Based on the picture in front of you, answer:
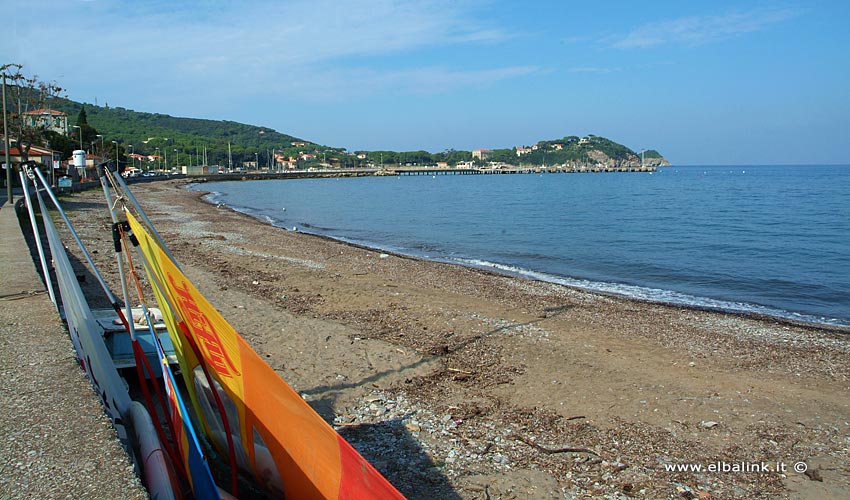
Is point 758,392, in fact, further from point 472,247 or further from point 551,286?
point 472,247

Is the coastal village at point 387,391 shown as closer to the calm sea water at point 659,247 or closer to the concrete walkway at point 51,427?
the concrete walkway at point 51,427

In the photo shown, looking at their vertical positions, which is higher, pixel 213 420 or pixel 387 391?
pixel 213 420

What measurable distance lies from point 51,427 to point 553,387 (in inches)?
210

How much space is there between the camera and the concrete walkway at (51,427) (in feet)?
9.28

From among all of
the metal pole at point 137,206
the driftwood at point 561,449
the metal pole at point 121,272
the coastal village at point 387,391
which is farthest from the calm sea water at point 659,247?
the metal pole at point 121,272

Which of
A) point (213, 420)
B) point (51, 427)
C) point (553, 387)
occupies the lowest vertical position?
point (553, 387)

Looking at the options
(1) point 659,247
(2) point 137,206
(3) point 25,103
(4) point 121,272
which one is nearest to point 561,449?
(4) point 121,272

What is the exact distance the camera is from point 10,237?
12523 millimetres

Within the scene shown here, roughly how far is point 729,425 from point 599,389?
144 cm

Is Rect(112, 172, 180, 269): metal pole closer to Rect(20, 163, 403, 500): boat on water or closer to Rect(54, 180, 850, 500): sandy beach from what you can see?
Rect(20, 163, 403, 500): boat on water

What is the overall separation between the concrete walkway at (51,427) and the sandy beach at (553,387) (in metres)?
2.38

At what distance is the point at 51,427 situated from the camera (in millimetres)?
3480

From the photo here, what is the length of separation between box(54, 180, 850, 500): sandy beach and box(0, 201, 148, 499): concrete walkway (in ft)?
7.82

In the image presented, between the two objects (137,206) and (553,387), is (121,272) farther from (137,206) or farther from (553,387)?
(553,387)
